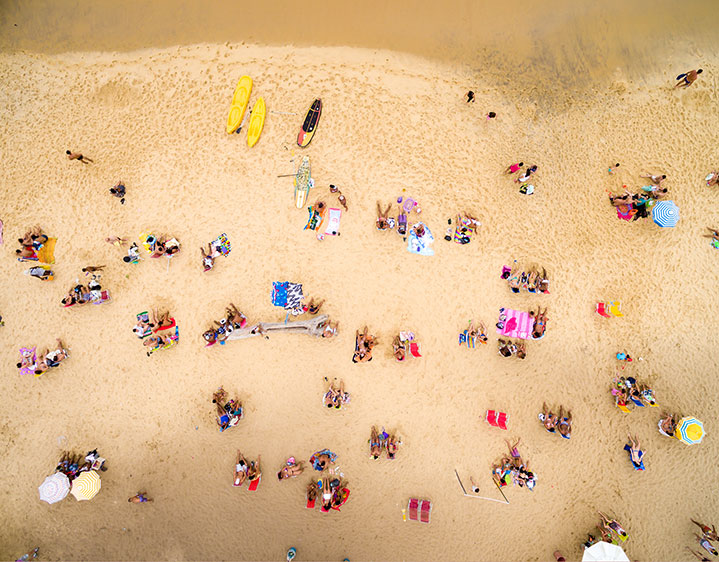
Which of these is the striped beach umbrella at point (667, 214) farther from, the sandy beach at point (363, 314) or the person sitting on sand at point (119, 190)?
the person sitting on sand at point (119, 190)

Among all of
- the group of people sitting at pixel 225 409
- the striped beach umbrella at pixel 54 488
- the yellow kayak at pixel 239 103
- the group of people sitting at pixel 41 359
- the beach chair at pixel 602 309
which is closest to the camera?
the striped beach umbrella at pixel 54 488

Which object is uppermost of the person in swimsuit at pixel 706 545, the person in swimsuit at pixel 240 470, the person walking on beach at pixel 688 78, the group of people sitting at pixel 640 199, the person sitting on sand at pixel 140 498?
the person walking on beach at pixel 688 78

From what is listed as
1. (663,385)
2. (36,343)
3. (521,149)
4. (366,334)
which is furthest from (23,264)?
(663,385)

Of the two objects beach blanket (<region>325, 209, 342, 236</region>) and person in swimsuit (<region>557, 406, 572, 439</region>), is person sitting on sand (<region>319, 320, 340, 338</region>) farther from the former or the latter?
person in swimsuit (<region>557, 406, 572, 439</region>)

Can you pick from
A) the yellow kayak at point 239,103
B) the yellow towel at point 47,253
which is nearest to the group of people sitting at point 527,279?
the yellow kayak at point 239,103

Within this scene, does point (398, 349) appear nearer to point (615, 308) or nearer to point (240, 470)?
point (240, 470)

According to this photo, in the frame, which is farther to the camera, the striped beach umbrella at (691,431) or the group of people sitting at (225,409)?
the group of people sitting at (225,409)

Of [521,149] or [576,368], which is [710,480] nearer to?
[576,368]

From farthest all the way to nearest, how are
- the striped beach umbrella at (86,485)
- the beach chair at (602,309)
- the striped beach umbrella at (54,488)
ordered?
1. the beach chair at (602,309)
2. the striped beach umbrella at (86,485)
3. the striped beach umbrella at (54,488)
